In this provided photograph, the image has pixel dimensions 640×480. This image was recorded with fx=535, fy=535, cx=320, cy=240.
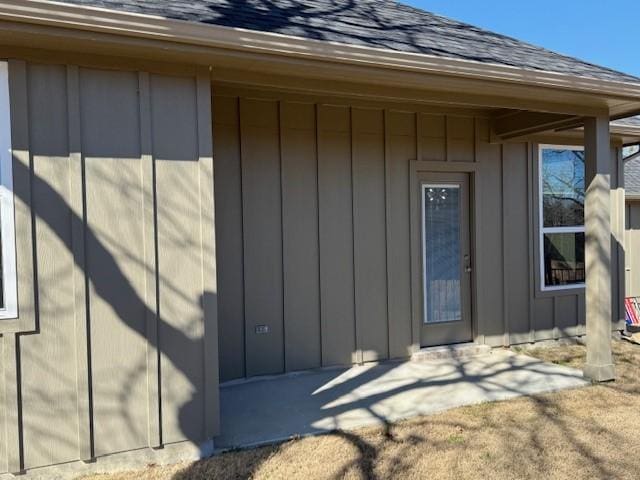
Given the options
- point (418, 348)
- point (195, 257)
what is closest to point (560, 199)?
point (418, 348)

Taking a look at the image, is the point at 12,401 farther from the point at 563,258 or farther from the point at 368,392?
the point at 563,258

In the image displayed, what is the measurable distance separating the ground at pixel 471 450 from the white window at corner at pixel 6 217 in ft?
3.82

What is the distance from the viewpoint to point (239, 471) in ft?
10.6

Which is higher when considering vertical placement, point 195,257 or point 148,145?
point 148,145

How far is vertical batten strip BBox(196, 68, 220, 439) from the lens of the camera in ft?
11.2

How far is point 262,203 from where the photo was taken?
5.10 meters

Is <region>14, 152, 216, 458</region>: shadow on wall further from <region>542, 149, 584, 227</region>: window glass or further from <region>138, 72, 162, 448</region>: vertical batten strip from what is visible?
<region>542, 149, 584, 227</region>: window glass

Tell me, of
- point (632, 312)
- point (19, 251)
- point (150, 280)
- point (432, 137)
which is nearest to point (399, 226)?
point (432, 137)

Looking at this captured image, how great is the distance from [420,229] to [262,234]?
5.99 feet

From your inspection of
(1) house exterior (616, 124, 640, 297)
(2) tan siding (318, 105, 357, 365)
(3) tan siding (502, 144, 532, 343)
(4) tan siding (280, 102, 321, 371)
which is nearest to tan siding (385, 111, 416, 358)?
(2) tan siding (318, 105, 357, 365)

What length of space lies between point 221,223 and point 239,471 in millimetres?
2324

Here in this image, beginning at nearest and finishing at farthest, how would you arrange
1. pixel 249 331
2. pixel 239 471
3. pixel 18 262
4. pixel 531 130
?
pixel 18 262
pixel 239 471
pixel 249 331
pixel 531 130

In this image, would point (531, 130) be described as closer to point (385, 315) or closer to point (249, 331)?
point (385, 315)

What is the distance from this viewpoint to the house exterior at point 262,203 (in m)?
3.06
